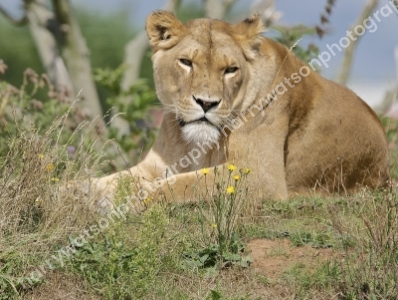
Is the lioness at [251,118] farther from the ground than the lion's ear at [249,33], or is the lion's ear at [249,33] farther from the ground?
the lion's ear at [249,33]

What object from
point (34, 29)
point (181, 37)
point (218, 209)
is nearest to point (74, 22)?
point (34, 29)

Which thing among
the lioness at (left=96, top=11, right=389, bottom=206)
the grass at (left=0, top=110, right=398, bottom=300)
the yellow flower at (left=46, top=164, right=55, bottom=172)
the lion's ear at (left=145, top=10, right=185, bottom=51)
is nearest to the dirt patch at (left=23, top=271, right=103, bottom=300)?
the grass at (left=0, top=110, right=398, bottom=300)

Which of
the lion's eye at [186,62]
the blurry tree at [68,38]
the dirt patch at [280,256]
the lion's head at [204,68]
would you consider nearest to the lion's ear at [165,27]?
the lion's head at [204,68]

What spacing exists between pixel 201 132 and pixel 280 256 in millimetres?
1167

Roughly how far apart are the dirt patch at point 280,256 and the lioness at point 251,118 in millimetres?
702

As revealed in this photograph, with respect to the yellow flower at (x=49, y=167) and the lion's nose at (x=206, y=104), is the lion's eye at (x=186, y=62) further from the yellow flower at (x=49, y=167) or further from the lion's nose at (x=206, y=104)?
the yellow flower at (x=49, y=167)

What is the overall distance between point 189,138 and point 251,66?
687 millimetres

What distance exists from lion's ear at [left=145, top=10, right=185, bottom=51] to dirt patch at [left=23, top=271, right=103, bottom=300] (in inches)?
78.1

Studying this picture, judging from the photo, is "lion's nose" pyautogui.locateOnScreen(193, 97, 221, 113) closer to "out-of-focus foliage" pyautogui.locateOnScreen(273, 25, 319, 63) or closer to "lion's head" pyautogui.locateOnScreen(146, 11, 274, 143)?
"lion's head" pyautogui.locateOnScreen(146, 11, 274, 143)

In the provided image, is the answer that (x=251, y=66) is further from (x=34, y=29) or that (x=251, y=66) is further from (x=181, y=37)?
(x=34, y=29)

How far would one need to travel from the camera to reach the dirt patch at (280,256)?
13.6 ft

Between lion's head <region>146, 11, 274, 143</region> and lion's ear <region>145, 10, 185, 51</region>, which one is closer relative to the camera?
lion's head <region>146, 11, 274, 143</region>

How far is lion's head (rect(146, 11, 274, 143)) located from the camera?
5.18 meters

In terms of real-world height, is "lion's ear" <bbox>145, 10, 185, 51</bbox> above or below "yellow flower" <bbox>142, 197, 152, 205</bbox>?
above
